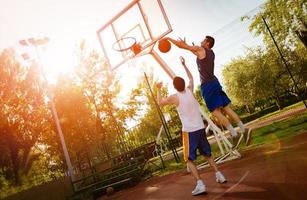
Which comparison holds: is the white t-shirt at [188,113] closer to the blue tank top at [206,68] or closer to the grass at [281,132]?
the blue tank top at [206,68]

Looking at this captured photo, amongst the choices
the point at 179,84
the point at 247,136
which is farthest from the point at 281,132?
the point at 179,84

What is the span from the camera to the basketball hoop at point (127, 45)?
9.40 m

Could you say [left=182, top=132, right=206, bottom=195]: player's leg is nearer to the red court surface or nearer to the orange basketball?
the red court surface

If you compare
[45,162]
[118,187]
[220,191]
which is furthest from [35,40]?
[45,162]

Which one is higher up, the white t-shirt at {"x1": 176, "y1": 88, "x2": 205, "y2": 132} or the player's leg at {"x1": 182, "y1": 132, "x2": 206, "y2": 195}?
the white t-shirt at {"x1": 176, "y1": 88, "x2": 205, "y2": 132}

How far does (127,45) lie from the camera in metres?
10.6

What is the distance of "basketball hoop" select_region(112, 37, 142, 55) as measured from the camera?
30.9 feet

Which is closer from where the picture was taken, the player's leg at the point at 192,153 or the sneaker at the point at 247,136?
the player's leg at the point at 192,153

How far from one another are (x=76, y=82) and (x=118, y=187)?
444 inches

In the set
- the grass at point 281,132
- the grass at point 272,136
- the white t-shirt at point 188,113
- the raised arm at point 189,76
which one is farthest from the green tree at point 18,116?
the white t-shirt at point 188,113

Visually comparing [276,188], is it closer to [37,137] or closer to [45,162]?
[37,137]

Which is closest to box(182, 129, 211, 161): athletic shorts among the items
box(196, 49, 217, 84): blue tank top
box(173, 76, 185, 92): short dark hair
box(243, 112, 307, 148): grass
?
box(173, 76, 185, 92): short dark hair

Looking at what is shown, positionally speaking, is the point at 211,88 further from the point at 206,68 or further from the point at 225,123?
the point at 225,123

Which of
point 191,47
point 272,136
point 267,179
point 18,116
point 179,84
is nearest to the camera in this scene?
point 267,179
